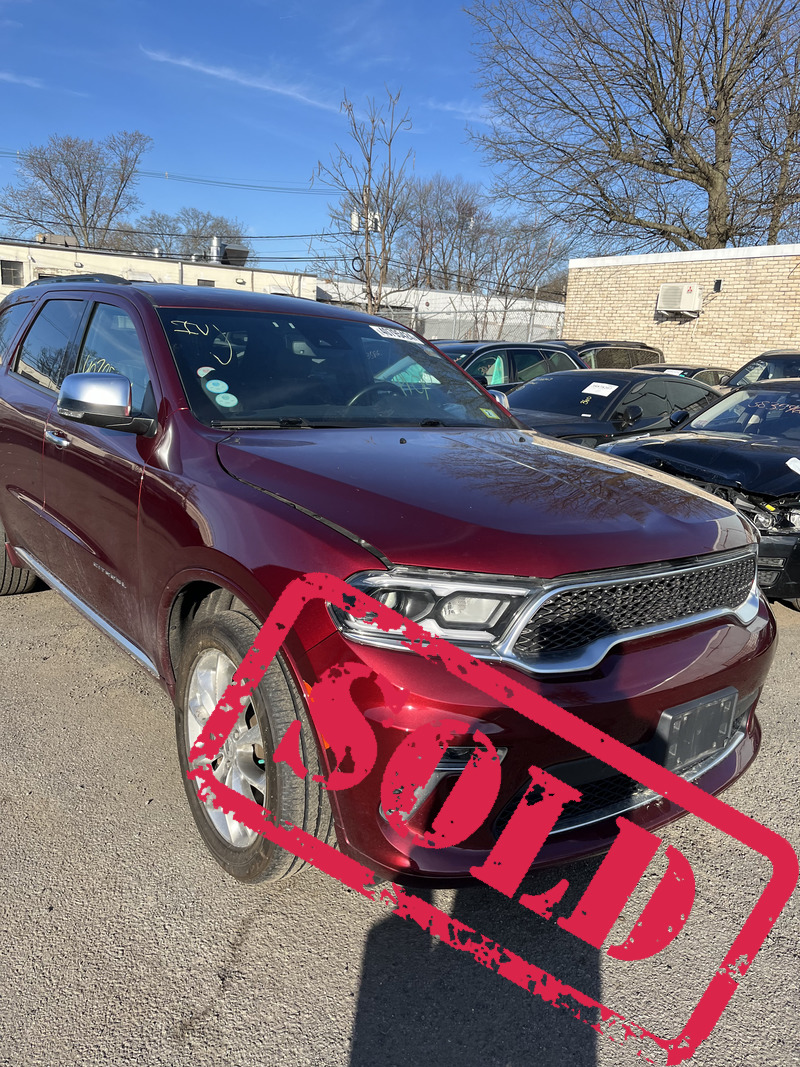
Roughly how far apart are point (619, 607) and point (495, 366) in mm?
9571

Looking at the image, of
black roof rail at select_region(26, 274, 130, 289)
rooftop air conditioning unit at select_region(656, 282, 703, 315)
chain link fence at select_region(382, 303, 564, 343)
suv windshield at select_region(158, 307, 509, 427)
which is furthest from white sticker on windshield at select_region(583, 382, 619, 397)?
chain link fence at select_region(382, 303, 564, 343)

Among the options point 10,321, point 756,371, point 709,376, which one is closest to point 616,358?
point 709,376

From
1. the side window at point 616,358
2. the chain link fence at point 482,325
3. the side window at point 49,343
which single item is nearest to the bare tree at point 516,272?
the chain link fence at point 482,325

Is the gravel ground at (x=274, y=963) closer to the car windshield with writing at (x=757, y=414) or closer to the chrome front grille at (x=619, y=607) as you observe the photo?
the chrome front grille at (x=619, y=607)

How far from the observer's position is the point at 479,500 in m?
2.23

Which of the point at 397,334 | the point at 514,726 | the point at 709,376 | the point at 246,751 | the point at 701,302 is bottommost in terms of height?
the point at 246,751

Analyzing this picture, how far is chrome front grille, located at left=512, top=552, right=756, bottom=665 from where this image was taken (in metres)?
1.98

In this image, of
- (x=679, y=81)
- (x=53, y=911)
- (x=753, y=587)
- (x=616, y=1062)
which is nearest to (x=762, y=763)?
(x=753, y=587)

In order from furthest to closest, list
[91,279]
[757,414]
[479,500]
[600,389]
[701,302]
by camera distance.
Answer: [701,302], [600,389], [757,414], [91,279], [479,500]

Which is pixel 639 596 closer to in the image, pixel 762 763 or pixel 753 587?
pixel 753 587

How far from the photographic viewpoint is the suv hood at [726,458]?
4.81 meters

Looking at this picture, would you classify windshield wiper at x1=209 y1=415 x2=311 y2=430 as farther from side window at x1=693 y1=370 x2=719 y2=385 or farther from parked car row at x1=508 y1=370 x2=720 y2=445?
side window at x1=693 y1=370 x2=719 y2=385

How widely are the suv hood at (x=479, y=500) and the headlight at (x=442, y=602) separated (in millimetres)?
36

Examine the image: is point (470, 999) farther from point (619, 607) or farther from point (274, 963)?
point (619, 607)
